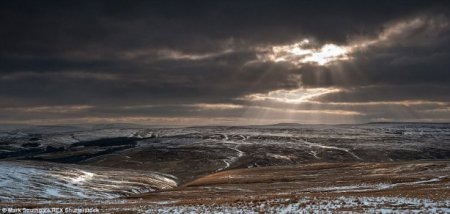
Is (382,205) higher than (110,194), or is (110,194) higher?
(382,205)

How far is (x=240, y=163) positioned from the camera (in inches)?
7505

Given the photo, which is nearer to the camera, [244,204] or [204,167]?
[244,204]

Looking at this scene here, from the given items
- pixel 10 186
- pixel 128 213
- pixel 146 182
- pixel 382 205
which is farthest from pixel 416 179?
pixel 10 186

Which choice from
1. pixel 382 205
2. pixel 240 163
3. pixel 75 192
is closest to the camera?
pixel 382 205

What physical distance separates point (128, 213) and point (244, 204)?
1115 centimetres

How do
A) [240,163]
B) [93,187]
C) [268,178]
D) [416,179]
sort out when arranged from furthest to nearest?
1. [240,163]
2. [268,178]
3. [93,187]
4. [416,179]

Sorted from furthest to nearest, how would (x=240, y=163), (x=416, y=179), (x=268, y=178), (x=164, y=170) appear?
(x=240, y=163)
(x=164, y=170)
(x=268, y=178)
(x=416, y=179)

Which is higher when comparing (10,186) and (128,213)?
(128,213)

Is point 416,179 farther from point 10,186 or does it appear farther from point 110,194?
point 10,186

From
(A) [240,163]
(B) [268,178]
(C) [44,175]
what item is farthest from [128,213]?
(A) [240,163]

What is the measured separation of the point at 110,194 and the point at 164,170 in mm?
80924

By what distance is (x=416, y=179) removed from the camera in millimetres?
78688

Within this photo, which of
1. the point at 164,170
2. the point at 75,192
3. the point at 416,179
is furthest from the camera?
the point at 164,170

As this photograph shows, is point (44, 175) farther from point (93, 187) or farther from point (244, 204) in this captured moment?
point (244, 204)
